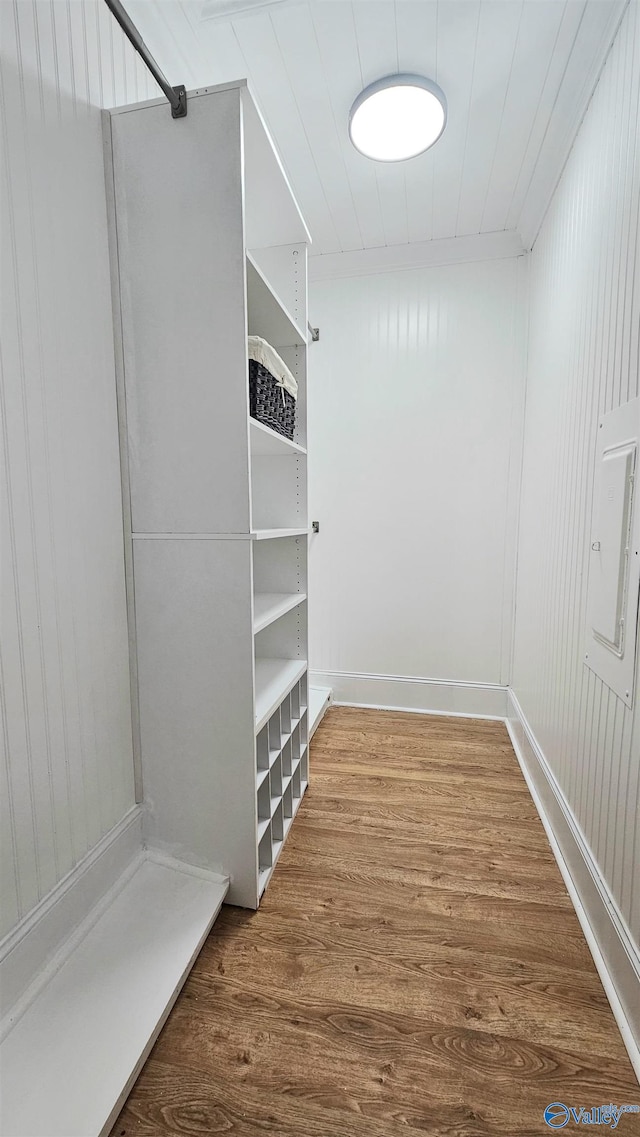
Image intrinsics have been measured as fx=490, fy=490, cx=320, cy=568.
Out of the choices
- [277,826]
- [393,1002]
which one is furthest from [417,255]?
[393,1002]

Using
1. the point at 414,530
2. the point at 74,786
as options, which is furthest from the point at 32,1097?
the point at 414,530

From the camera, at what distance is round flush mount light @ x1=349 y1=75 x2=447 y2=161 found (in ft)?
5.46

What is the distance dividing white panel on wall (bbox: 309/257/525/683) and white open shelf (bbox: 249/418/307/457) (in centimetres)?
100

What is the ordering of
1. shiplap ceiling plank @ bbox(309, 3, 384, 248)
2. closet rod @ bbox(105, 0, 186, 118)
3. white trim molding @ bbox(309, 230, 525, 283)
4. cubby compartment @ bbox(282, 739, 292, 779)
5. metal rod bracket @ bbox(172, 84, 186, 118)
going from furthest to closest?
white trim molding @ bbox(309, 230, 525, 283) → cubby compartment @ bbox(282, 739, 292, 779) → shiplap ceiling plank @ bbox(309, 3, 384, 248) → metal rod bracket @ bbox(172, 84, 186, 118) → closet rod @ bbox(105, 0, 186, 118)

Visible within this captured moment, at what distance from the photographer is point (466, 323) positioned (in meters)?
2.69

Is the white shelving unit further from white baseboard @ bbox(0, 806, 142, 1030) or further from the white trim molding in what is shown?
the white trim molding

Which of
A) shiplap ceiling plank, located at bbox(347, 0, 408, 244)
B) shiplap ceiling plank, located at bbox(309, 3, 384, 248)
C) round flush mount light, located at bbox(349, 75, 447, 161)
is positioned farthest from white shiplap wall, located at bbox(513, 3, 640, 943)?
shiplap ceiling plank, located at bbox(309, 3, 384, 248)

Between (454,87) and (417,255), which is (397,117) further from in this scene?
(417,255)

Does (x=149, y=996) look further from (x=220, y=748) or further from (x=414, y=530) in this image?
(x=414, y=530)

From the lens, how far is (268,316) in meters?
1.70

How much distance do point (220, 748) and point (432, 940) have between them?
777 mm

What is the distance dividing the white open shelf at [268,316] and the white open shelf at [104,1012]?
175 centimetres

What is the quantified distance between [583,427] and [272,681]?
4.58ft

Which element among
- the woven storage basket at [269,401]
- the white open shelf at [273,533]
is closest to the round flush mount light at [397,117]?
the woven storage basket at [269,401]
